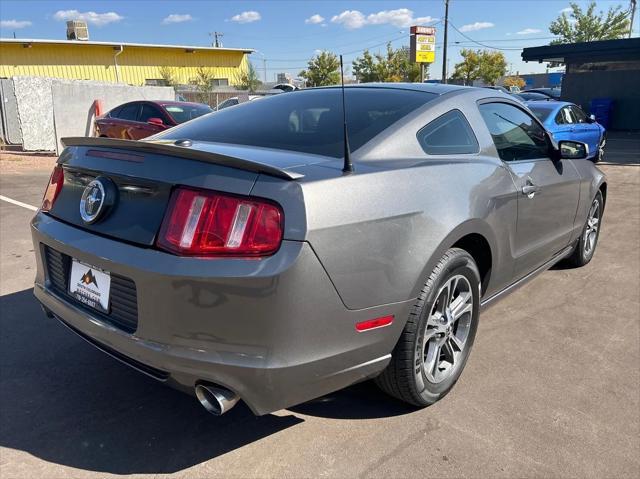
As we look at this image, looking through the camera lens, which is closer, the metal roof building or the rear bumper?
the rear bumper

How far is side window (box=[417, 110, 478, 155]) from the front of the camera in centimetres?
283

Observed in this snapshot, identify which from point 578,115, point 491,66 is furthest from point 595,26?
point 578,115

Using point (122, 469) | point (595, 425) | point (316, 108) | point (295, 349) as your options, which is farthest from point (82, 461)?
point (595, 425)

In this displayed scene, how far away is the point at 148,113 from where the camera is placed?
1180cm

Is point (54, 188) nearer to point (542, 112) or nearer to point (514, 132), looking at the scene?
point (514, 132)

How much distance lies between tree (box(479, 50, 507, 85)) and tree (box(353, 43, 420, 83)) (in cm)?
705

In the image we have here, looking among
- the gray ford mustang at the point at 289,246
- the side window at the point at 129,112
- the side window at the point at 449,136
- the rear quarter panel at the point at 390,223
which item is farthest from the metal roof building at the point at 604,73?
the rear quarter panel at the point at 390,223

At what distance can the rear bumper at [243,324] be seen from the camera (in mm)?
1985

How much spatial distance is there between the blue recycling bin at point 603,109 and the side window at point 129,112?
17628 mm

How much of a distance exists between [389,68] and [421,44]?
20202mm

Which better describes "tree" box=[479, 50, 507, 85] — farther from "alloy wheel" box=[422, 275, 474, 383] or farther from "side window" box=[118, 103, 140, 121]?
"alloy wheel" box=[422, 275, 474, 383]

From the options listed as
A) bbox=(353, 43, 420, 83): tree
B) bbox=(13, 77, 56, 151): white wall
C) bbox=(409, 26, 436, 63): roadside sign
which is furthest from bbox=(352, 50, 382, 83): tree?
bbox=(13, 77, 56, 151): white wall

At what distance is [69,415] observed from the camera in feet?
8.79

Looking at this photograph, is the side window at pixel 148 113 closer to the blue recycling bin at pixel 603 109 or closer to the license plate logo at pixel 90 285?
the license plate logo at pixel 90 285
